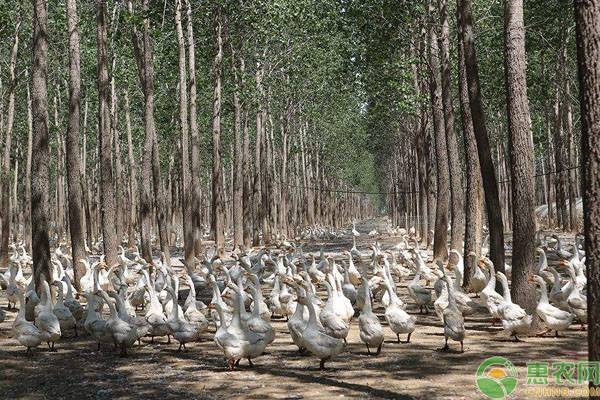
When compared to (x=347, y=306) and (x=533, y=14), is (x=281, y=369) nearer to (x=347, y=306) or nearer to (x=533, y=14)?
(x=347, y=306)

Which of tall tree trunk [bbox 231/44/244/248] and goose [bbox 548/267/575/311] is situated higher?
tall tree trunk [bbox 231/44/244/248]

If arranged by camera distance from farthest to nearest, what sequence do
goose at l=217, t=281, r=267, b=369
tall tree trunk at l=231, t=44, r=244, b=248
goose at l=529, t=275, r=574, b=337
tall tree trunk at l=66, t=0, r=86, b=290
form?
tall tree trunk at l=231, t=44, r=244, b=248
tall tree trunk at l=66, t=0, r=86, b=290
goose at l=529, t=275, r=574, b=337
goose at l=217, t=281, r=267, b=369

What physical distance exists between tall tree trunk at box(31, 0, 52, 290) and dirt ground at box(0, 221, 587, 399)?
2118 mm

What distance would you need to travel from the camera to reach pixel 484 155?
13797 millimetres

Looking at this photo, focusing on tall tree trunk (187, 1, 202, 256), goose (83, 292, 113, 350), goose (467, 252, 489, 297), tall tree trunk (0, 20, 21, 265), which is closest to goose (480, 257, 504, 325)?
goose (467, 252, 489, 297)

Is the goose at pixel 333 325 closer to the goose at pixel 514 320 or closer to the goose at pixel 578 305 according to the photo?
the goose at pixel 514 320

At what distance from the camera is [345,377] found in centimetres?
895

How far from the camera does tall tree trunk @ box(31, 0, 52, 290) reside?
44.9 feet

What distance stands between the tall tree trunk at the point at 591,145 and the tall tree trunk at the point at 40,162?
11023 millimetres

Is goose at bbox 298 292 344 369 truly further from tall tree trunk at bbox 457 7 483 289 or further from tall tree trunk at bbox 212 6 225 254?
tall tree trunk at bbox 212 6 225 254

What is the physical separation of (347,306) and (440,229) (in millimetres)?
11256

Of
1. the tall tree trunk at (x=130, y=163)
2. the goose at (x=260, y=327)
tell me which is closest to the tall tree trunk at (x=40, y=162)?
the goose at (x=260, y=327)

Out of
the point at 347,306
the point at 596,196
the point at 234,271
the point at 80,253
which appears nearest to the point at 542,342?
the point at 347,306

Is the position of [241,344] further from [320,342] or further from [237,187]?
[237,187]
